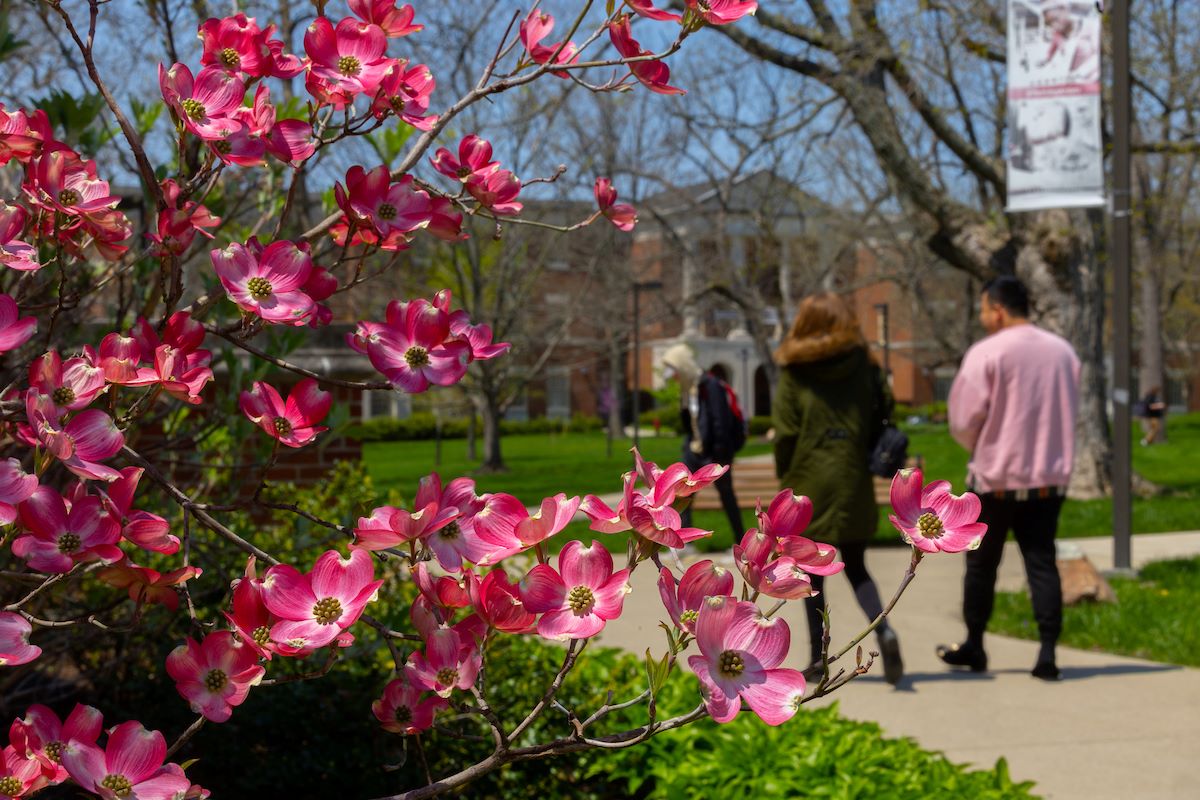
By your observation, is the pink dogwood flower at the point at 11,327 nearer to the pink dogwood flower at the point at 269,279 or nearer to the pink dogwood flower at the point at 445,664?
the pink dogwood flower at the point at 269,279

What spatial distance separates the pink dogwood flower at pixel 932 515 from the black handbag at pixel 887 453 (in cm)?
381

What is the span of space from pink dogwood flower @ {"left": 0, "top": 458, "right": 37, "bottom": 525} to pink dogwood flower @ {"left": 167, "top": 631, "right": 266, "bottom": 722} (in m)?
0.24

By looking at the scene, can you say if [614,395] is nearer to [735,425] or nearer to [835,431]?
[735,425]

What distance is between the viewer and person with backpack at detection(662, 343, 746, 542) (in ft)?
27.8

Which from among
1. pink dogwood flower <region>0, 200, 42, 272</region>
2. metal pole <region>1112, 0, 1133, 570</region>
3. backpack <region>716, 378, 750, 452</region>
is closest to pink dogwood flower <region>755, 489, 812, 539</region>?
pink dogwood flower <region>0, 200, 42, 272</region>

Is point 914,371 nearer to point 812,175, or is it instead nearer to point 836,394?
point 812,175

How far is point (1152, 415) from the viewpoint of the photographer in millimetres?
31125

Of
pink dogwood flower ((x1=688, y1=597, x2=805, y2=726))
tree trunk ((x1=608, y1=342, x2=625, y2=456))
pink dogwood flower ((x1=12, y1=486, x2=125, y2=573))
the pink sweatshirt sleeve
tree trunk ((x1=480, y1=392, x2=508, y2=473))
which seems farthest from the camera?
tree trunk ((x1=608, y1=342, x2=625, y2=456))

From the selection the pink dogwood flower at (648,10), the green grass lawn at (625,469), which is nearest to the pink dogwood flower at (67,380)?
the pink dogwood flower at (648,10)

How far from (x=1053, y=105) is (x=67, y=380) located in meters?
8.28

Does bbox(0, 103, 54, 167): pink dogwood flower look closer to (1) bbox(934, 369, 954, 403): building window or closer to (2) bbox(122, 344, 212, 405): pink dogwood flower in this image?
(2) bbox(122, 344, 212, 405): pink dogwood flower

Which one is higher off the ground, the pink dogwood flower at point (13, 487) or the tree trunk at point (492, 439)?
the pink dogwood flower at point (13, 487)

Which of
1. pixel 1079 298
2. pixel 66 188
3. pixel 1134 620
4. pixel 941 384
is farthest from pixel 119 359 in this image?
pixel 941 384

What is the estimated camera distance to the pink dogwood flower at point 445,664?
1391 mm
